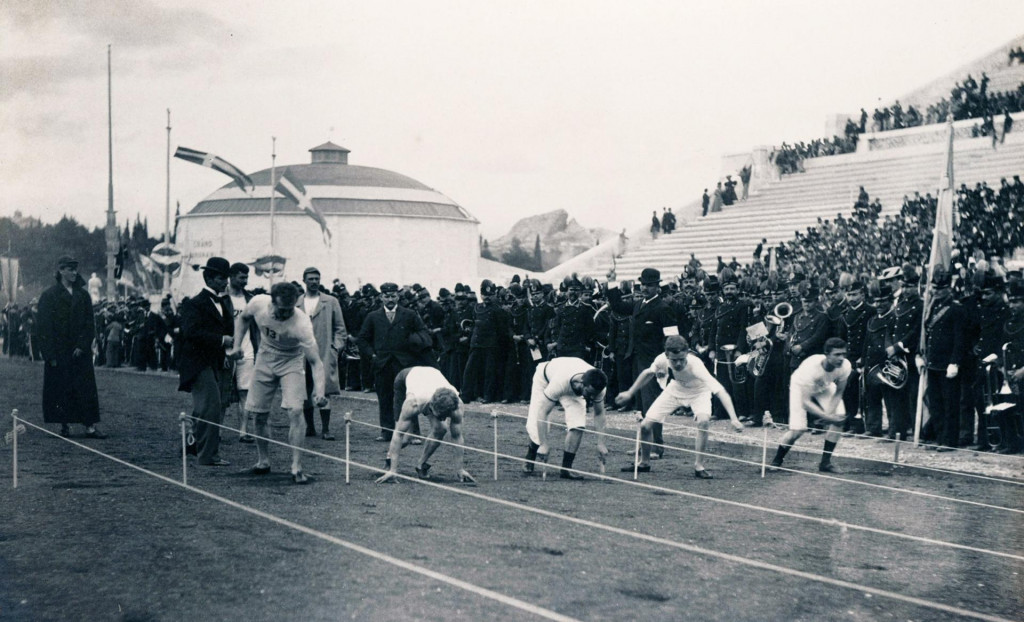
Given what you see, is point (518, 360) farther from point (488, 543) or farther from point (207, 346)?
point (488, 543)

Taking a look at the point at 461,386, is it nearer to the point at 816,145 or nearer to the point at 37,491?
the point at 37,491

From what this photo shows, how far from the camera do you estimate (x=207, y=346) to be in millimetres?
11117

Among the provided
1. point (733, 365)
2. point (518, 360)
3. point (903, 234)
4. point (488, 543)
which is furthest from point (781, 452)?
point (903, 234)

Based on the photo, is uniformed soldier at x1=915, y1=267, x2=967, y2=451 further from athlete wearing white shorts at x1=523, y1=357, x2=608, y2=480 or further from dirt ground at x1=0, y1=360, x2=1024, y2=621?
athlete wearing white shorts at x1=523, y1=357, x2=608, y2=480

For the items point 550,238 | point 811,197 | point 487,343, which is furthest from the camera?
point 550,238

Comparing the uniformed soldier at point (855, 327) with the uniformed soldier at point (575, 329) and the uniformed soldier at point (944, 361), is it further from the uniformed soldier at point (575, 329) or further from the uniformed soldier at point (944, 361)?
the uniformed soldier at point (575, 329)

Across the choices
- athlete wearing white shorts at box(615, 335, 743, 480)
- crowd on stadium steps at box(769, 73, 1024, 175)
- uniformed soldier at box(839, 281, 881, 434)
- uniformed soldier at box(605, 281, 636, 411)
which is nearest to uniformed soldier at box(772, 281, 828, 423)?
uniformed soldier at box(839, 281, 881, 434)

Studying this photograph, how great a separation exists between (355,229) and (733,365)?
115 ft

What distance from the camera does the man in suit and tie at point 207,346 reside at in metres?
11.1

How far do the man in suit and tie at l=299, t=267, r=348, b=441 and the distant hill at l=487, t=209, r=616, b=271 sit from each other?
42.1 metres

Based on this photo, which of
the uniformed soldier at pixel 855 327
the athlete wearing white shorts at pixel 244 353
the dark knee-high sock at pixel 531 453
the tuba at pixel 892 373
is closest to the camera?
the dark knee-high sock at pixel 531 453

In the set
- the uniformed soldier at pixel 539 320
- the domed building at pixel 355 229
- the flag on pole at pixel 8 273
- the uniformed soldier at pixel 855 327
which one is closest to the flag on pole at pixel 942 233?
the uniformed soldier at pixel 855 327

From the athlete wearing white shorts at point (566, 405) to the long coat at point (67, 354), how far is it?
5.14 m

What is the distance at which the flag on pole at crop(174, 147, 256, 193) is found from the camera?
11.5 m
